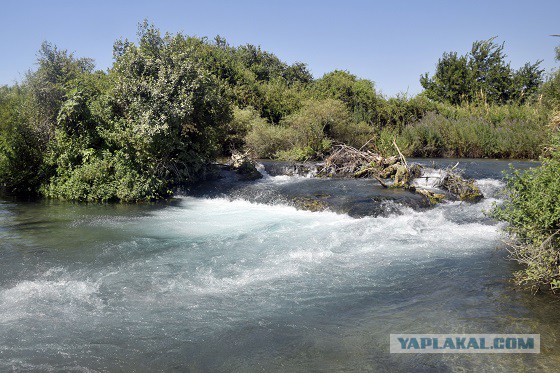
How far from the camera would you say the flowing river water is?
5688 mm

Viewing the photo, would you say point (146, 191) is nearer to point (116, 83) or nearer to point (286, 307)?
point (116, 83)

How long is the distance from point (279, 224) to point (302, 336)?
7.09 m

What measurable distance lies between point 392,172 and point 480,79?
1251 inches

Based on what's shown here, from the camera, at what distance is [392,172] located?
18609 millimetres

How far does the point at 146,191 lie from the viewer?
671 inches

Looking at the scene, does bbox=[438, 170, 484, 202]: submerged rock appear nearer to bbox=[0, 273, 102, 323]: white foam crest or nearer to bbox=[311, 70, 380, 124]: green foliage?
bbox=[0, 273, 102, 323]: white foam crest

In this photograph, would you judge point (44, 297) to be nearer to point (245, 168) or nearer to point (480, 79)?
point (245, 168)

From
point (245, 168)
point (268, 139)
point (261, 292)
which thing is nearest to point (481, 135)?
point (268, 139)

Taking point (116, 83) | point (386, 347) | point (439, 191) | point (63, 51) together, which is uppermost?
point (63, 51)

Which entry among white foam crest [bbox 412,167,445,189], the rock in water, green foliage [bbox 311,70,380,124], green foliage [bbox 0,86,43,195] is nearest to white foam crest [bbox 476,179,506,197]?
white foam crest [bbox 412,167,445,189]

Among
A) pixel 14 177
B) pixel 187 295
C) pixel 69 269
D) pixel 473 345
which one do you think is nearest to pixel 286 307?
pixel 187 295

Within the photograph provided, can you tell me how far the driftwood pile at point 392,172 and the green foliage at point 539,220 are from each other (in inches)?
255

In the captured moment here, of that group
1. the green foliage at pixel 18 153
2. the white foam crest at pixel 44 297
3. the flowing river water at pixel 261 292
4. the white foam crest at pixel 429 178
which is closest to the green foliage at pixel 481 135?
the white foam crest at pixel 429 178

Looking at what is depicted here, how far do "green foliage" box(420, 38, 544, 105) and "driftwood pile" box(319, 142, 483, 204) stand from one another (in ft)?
82.3
